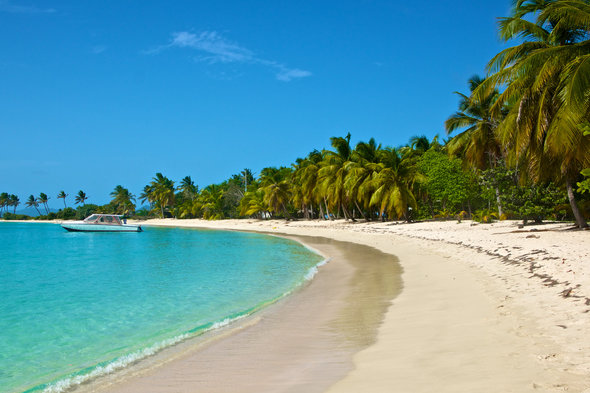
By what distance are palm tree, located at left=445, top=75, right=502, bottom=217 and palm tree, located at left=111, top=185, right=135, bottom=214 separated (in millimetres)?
87653

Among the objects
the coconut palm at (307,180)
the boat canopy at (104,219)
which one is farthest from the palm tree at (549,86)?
the boat canopy at (104,219)

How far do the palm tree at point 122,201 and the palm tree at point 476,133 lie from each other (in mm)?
87653

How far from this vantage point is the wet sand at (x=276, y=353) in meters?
4.28

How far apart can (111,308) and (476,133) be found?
2420 cm

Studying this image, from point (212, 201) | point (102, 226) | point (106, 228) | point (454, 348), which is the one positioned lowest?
point (454, 348)

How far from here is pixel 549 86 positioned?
12578 millimetres

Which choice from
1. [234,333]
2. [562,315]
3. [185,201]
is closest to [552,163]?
[562,315]

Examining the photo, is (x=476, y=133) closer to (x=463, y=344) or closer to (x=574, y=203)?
(x=574, y=203)

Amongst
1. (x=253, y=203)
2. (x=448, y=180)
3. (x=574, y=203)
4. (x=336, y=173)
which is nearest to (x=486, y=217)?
(x=448, y=180)

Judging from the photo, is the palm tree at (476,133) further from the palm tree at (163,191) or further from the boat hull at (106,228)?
the palm tree at (163,191)

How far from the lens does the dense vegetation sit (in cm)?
1173

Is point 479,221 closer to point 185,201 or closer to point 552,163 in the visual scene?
point 552,163

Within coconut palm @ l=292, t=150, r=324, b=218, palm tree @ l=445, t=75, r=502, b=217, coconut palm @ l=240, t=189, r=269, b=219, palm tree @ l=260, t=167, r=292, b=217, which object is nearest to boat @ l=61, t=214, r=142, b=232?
coconut palm @ l=240, t=189, r=269, b=219

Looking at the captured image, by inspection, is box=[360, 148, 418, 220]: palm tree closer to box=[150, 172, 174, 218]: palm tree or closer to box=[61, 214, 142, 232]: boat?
box=[61, 214, 142, 232]: boat
